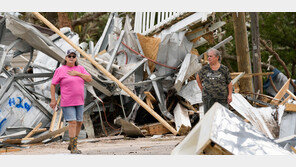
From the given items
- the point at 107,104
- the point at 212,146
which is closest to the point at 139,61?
the point at 107,104

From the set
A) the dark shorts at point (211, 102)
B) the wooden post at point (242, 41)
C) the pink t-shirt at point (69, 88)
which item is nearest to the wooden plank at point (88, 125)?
the pink t-shirt at point (69, 88)

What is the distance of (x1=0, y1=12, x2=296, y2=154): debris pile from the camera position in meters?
8.30

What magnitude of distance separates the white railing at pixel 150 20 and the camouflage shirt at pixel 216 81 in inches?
156

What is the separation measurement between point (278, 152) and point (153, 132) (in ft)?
15.3

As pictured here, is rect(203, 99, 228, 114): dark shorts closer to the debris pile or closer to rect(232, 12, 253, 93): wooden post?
the debris pile

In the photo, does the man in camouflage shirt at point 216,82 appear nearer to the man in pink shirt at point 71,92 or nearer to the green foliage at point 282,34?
the man in pink shirt at point 71,92

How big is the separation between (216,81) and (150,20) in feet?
17.5

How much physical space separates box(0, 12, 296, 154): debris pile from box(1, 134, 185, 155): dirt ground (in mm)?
300

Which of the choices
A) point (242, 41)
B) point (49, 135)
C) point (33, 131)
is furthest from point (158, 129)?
point (242, 41)

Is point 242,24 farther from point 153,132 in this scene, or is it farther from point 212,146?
point 212,146

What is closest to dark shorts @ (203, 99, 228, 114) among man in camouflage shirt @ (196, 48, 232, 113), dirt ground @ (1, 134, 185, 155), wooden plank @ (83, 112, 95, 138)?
man in camouflage shirt @ (196, 48, 232, 113)

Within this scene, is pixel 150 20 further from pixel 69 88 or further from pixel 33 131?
pixel 69 88

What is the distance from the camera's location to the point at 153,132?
850 centimetres

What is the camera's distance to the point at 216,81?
20.5ft
